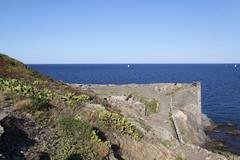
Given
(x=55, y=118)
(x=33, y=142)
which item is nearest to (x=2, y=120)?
(x=33, y=142)

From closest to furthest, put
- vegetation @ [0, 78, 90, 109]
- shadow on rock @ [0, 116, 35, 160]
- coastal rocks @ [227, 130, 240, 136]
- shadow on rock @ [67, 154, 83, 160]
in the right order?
shadow on rock @ [0, 116, 35, 160]
shadow on rock @ [67, 154, 83, 160]
vegetation @ [0, 78, 90, 109]
coastal rocks @ [227, 130, 240, 136]

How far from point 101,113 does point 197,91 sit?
120ft

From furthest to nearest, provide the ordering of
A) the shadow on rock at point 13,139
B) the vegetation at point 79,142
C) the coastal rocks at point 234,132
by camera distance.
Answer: the coastal rocks at point 234,132 → the vegetation at point 79,142 → the shadow on rock at point 13,139

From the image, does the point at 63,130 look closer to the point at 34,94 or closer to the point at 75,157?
the point at 75,157

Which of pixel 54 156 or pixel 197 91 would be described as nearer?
pixel 54 156

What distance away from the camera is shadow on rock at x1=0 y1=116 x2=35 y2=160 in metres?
14.1

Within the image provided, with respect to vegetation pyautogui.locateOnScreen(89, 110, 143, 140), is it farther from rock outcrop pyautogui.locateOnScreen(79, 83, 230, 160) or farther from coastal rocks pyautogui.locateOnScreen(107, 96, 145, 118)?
coastal rocks pyautogui.locateOnScreen(107, 96, 145, 118)

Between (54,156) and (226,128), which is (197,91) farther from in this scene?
(54,156)

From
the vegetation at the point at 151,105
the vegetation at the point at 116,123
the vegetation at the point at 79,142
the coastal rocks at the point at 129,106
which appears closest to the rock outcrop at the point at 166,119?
the coastal rocks at the point at 129,106

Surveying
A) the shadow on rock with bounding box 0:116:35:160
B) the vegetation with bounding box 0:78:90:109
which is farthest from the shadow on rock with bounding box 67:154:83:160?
the vegetation with bounding box 0:78:90:109

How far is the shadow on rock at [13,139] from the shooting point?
14133mm

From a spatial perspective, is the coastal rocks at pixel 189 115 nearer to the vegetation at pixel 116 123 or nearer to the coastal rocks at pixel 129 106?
the coastal rocks at pixel 129 106

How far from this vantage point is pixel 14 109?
18281 millimetres

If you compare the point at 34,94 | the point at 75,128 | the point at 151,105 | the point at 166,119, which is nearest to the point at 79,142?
the point at 75,128
